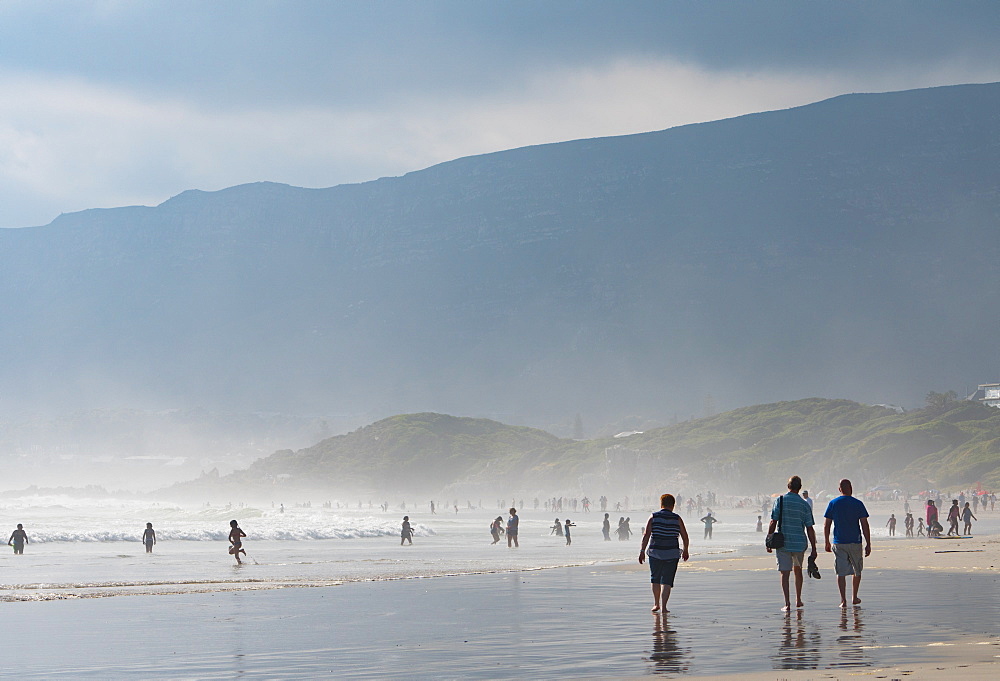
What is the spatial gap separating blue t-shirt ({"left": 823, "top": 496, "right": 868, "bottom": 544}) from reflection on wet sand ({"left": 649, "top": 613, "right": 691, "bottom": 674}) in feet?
9.93

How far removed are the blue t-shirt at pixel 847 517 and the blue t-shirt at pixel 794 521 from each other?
14.4 inches

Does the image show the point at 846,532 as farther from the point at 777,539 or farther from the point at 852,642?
the point at 852,642

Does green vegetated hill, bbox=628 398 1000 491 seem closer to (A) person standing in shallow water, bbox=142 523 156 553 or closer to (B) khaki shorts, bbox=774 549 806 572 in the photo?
(A) person standing in shallow water, bbox=142 523 156 553

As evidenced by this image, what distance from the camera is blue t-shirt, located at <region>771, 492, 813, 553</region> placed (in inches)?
637

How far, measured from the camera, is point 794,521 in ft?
53.5

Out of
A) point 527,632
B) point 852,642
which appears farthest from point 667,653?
point 527,632

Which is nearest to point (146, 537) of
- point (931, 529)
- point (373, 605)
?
point (373, 605)

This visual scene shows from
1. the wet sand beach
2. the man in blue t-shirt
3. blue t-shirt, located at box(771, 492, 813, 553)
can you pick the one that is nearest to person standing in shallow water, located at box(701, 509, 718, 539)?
the wet sand beach

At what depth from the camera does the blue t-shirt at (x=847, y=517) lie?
16.2 m

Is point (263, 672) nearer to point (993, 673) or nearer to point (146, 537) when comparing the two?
point (993, 673)

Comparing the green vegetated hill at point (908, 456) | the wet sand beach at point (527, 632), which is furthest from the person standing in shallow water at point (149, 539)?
the green vegetated hill at point (908, 456)

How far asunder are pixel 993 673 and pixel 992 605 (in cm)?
758

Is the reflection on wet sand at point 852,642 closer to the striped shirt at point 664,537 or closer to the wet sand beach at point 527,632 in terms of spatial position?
the wet sand beach at point 527,632

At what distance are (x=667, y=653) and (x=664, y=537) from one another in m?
3.30
